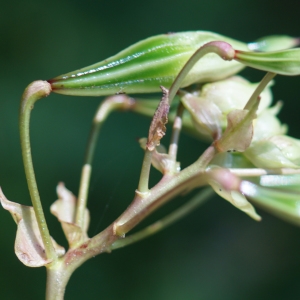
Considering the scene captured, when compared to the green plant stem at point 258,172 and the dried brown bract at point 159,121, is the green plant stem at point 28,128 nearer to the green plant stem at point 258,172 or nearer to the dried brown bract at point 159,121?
the dried brown bract at point 159,121

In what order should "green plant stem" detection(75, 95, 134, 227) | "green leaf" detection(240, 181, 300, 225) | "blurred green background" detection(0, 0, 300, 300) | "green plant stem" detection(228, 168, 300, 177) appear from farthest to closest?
"blurred green background" detection(0, 0, 300, 300), "green plant stem" detection(75, 95, 134, 227), "green plant stem" detection(228, 168, 300, 177), "green leaf" detection(240, 181, 300, 225)

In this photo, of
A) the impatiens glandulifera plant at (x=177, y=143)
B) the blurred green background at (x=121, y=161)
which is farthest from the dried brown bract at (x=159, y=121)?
the blurred green background at (x=121, y=161)

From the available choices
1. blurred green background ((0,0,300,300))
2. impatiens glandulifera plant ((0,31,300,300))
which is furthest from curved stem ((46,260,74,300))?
blurred green background ((0,0,300,300))

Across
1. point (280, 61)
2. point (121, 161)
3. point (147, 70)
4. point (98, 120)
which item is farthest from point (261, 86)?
point (121, 161)

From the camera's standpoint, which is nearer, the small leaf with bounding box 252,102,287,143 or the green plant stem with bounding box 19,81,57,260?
the green plant stem with bounding box 19,81,57,260

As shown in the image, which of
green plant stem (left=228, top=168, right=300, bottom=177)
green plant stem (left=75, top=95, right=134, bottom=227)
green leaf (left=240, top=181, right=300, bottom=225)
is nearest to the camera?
green leaf (left=240, top=181, right=300, bottom=225)

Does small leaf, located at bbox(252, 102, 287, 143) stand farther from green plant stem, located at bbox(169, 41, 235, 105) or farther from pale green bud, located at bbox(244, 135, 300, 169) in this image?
green plant stem, located at bbox(169, 41, 235, 105)

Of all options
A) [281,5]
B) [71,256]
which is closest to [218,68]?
[71,256]

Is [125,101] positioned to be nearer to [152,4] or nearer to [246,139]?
[246,139]
